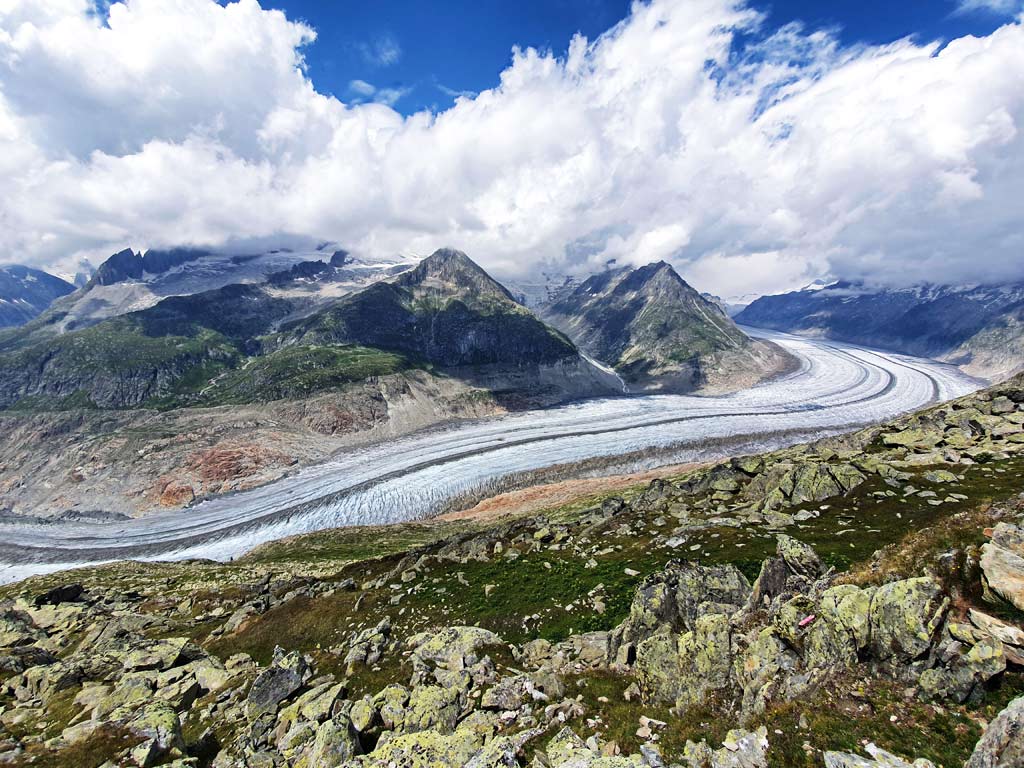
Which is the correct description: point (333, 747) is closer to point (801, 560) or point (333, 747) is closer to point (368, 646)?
point (368, 646)

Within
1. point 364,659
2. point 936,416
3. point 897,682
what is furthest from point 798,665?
point 936,416

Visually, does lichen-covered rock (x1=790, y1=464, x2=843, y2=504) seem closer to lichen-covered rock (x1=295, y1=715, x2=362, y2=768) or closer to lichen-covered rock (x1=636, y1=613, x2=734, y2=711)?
lichen-covered rock (x1=636, y1=613, x2=734, y2=711)

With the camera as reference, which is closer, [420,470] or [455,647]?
[455,647]

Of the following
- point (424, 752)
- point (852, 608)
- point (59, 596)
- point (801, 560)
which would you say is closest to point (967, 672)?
point (852, 608)

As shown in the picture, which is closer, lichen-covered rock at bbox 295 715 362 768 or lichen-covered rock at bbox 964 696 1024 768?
lichen-covered rock at bbox 964 696 1024 768

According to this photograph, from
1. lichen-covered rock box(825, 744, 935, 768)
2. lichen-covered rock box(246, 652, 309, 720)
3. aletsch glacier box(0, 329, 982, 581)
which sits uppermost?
lichen-covered rock box(825, 744, 935, 768)

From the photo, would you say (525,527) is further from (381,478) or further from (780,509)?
(381,478)

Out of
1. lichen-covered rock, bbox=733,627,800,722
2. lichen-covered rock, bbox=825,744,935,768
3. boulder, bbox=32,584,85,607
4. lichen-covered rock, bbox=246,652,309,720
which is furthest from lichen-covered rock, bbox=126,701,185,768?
boulder, bbox=32,584,85,607
